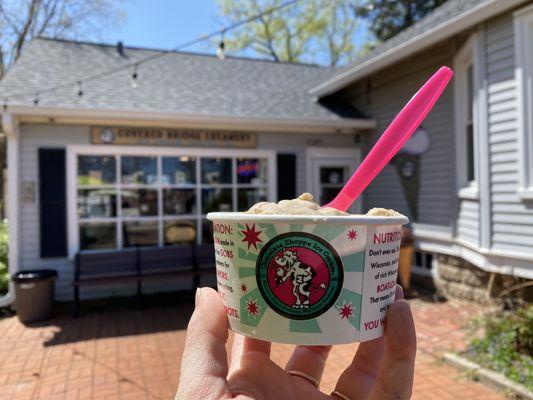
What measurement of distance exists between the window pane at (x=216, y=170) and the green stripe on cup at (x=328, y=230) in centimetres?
715

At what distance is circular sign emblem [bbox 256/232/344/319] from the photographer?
110cm

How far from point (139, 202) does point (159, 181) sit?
1.79 ft

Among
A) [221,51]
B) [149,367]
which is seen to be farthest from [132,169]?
[149,367]

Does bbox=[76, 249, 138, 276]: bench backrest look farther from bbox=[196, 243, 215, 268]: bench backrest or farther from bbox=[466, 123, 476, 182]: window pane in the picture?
bbox=[466, 123, 476, 182]: window pane

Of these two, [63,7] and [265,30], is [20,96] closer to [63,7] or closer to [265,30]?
[63,7]

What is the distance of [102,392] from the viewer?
389cm

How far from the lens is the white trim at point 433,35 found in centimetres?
515

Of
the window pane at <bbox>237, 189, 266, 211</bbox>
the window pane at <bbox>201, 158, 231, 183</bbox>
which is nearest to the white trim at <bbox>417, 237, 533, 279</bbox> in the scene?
the window pane at <bbox>237, 189, 266, 211</bbox>

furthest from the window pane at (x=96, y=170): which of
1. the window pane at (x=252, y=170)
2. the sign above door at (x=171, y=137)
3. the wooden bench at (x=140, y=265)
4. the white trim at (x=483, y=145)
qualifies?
the white trim at (x=483, y=145)

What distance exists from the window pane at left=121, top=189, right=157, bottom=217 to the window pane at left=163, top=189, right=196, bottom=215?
0.23m

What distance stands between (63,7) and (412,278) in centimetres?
1936

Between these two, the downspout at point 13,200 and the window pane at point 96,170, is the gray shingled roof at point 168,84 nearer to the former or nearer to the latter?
the downspout at point 13,200

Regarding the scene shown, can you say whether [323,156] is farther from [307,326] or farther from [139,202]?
[307,326]

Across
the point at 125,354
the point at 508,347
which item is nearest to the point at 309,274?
the point at 508,347
